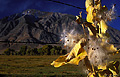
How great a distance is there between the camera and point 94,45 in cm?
71

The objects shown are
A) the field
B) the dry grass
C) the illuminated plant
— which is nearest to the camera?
the illuminated plant

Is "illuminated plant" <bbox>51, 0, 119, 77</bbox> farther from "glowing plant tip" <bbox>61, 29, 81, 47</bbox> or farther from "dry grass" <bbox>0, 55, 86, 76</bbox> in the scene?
"dry grass" <bbox>0, 55, 86, 76</bbox>

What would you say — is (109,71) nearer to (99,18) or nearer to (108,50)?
(108,50)

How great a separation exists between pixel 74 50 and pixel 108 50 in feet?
0.56

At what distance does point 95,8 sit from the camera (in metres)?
0.80

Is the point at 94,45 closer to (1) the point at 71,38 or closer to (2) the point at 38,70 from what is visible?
(1) the point at 71,38

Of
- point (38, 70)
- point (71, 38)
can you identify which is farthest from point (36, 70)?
point (71, 38)

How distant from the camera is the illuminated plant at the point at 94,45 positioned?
709mm

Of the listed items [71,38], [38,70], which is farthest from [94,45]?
[38,70]

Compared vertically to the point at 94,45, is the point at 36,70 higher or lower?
lower

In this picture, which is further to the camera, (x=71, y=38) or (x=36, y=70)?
(x=36, y=70)

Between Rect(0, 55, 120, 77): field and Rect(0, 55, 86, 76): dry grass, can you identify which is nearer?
Rect(0, 55, 120, 77): field

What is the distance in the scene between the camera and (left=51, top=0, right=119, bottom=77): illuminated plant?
71 centimetres

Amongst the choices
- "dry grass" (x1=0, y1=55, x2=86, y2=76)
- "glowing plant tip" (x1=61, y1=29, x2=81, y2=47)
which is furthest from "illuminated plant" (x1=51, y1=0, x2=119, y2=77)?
"dry grass" (x1=0, y1=55, x2=86, y2=76)
